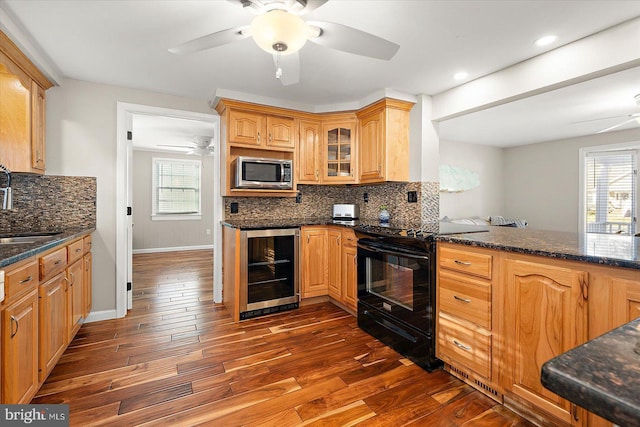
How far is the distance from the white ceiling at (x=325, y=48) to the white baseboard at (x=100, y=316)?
2.24 meters

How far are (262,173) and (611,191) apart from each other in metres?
5.90

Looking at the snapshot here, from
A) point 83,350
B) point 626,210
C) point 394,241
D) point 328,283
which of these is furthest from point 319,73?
point 626,210

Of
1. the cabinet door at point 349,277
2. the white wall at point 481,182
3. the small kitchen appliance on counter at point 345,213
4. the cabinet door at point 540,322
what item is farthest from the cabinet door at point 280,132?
the white wall at point 481,182

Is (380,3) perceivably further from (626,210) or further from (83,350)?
(626,210)

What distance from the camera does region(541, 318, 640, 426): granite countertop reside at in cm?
38

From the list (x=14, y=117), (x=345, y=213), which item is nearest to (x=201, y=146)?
(x=345, y=213)

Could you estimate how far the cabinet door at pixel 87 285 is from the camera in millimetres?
2633

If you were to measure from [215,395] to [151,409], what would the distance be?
0.34 meters

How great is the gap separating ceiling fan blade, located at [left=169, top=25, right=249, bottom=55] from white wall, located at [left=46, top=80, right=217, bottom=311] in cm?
178

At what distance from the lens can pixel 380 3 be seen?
5.81 ft

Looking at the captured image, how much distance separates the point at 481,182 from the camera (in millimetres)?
6332

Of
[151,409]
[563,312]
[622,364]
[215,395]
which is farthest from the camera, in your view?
[215,395]

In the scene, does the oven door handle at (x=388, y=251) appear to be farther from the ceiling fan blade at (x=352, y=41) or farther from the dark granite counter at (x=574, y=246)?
the ceiling fan blade at (x=352, y=41)

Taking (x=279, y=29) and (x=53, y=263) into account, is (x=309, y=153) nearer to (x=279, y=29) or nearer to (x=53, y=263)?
(x=279, y=29)
